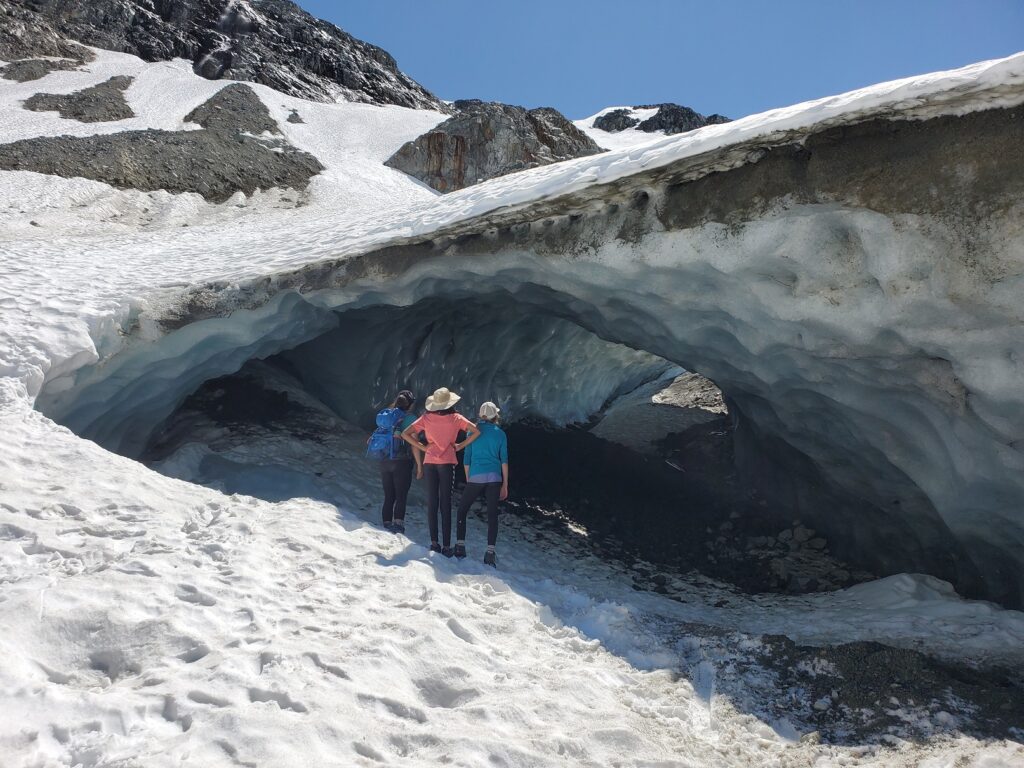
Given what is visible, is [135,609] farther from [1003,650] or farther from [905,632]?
[1003,650]

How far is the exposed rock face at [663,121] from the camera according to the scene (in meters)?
51.8

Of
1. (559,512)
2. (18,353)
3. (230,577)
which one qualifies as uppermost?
(18,353)

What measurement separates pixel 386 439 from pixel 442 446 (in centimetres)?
68

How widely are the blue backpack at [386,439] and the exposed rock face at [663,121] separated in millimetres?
49642

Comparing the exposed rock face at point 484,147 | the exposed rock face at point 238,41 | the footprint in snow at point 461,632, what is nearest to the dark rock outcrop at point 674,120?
the exposed rock face at point 238,41

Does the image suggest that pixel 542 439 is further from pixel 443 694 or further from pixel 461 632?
pixel 443 694

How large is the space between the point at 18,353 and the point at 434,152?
870 inches

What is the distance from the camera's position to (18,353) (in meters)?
6.26

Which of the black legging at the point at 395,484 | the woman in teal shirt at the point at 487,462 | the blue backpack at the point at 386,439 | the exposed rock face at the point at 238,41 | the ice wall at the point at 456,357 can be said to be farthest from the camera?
the exposed rock face at the point at 238,41

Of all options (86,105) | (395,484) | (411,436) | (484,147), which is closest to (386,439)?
(411,436)

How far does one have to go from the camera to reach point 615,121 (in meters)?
54.5

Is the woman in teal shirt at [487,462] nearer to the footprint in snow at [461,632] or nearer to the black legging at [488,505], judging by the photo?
the black legging at [488,505]

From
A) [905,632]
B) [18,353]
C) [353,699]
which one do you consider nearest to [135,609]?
[353,699]

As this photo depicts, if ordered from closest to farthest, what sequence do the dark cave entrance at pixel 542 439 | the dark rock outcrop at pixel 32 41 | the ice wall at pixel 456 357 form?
the dark cave entrance at pixel 542 439 → the ice wall at pixel 456 357 → the dark rock outcrop at pixel 32 41
